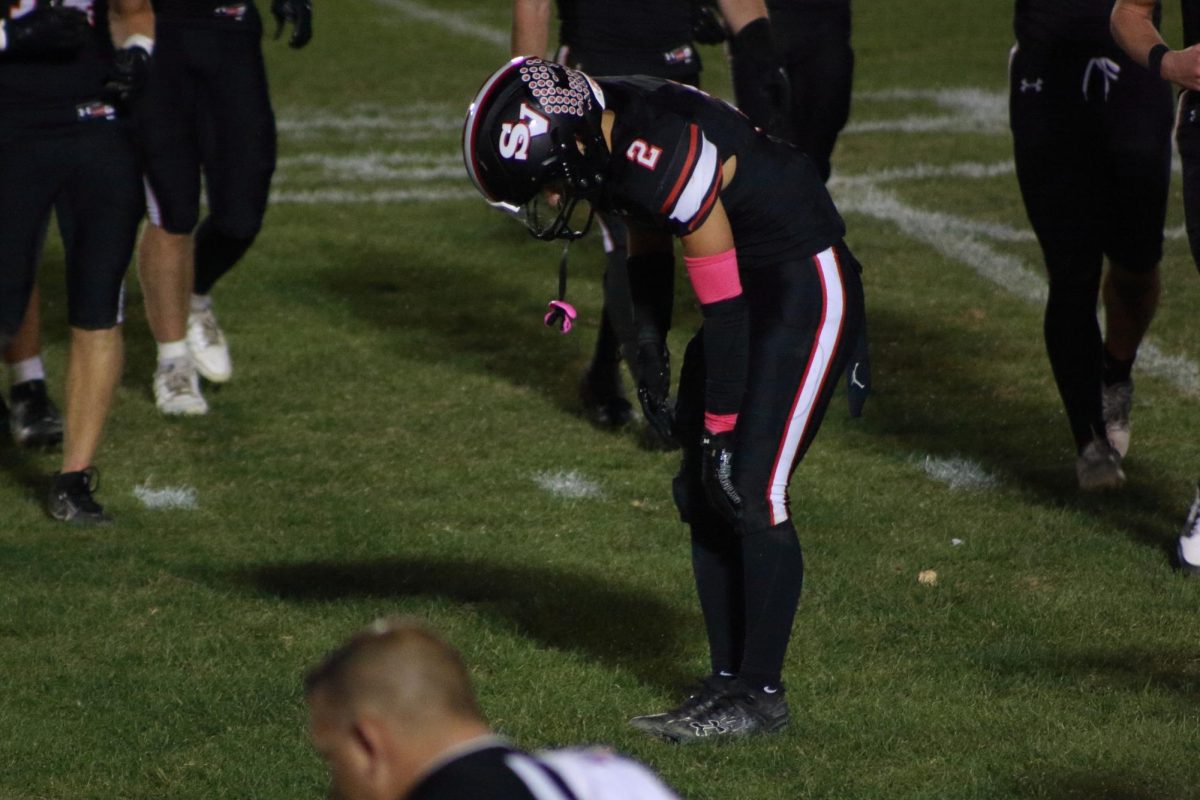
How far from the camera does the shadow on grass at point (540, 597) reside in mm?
4504

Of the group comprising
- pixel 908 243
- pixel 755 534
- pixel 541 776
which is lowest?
pixel 908 243

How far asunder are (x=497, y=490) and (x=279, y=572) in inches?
36.7

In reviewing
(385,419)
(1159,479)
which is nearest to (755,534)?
(1159,479)

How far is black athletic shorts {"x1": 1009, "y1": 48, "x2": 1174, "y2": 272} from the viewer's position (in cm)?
539

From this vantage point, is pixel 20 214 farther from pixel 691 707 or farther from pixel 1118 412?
pixel 1118 412

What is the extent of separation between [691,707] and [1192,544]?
67.9 inches

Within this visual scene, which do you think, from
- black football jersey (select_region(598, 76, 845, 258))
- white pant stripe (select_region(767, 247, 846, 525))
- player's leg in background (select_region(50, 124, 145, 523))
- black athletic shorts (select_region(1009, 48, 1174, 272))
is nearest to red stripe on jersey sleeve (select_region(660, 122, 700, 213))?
black football jersey (select_region(598, 76, 845, 258))

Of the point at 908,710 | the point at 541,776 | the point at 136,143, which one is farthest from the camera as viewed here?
the point at 136,143

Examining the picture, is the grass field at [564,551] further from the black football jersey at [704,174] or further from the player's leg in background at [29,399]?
the black football jersey at [704,174]

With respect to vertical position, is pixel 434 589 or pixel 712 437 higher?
pixel 712 437

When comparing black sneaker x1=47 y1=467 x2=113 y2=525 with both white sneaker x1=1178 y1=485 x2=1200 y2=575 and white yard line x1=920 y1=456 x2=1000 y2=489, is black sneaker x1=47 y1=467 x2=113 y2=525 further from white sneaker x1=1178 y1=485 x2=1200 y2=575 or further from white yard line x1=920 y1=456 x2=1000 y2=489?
white sneaker x1=1178 y1=485 x2=1200 y2=575

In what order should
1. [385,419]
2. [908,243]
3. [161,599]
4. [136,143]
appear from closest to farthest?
[161,599] < [136,143] < [385,419] < [908,243]

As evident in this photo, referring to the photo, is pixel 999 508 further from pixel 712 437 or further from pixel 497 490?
pixel 712 437

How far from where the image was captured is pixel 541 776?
6.53ft
